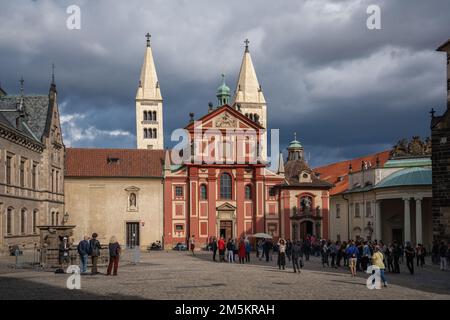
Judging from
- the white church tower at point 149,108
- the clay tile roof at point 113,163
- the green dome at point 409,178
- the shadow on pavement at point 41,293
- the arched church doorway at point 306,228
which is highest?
the white church tower at point 149,108

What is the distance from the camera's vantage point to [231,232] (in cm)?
6147

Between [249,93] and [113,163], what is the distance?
37.6 meters

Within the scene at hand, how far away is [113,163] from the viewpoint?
6222 cm

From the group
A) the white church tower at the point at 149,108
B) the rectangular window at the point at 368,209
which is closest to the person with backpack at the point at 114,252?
the rectangular window at the point at 368,209

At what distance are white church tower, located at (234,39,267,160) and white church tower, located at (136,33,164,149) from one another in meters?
14.4

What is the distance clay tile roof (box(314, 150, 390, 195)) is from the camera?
7363cm

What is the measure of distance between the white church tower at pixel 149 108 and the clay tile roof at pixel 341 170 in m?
27.4

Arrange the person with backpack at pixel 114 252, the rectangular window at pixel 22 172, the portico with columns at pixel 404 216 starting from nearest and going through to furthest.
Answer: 1. the person with backpack at pixel 114 252
2. the rectangular window at pixel 22 172
3. the portico with columns at pixel 404 216

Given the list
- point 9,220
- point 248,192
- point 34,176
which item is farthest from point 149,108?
point 9,220

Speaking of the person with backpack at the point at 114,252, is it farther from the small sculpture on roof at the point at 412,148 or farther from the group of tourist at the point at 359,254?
the small sculpture on roof at the point at 412,148

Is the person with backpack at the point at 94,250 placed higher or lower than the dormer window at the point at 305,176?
lower

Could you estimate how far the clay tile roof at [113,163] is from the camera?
199 feet

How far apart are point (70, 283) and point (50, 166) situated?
33945 mm
